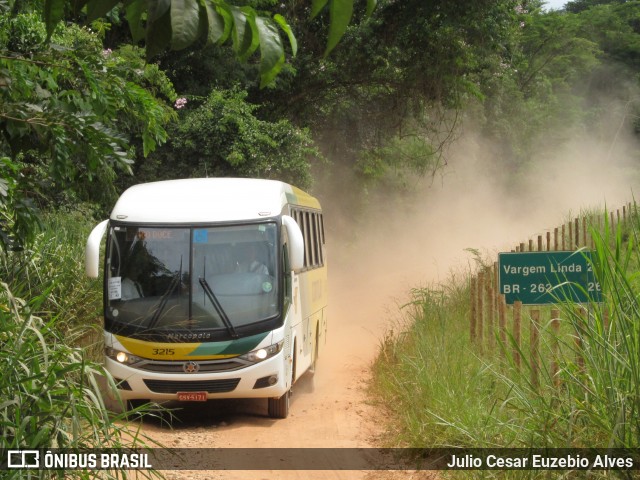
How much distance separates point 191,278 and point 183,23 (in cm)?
758

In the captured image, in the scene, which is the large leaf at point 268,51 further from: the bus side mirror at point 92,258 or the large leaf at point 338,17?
the bus side mirror at point 92,258

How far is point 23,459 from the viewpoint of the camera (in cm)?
481

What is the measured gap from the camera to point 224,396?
31.0 ft

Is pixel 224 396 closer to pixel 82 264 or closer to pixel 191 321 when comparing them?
pixel 191 321

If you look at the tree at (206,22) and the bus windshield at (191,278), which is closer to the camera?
the tree at (206,22)

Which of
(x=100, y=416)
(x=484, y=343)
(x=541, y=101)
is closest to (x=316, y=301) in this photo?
(x=484, y=343)

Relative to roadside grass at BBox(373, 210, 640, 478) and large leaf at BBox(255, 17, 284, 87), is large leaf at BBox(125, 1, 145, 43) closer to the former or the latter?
large leaf at BBox(255, 17, 284, 87)

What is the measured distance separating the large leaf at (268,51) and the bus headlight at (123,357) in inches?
296

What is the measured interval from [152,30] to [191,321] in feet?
24.3

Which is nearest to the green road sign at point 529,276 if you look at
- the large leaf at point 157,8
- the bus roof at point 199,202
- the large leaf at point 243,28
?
the bus roof at point 199,202

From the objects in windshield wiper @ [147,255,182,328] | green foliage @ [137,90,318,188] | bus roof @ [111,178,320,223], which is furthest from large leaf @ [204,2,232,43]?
green foliage @ [137,90,318,188]

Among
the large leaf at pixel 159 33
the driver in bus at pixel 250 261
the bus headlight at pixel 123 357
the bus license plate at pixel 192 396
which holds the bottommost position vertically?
the bus license plate at pixel 192 396

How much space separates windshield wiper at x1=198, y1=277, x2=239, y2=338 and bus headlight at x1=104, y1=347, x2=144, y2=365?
0.99 meters

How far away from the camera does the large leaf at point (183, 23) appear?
6.79 feet
